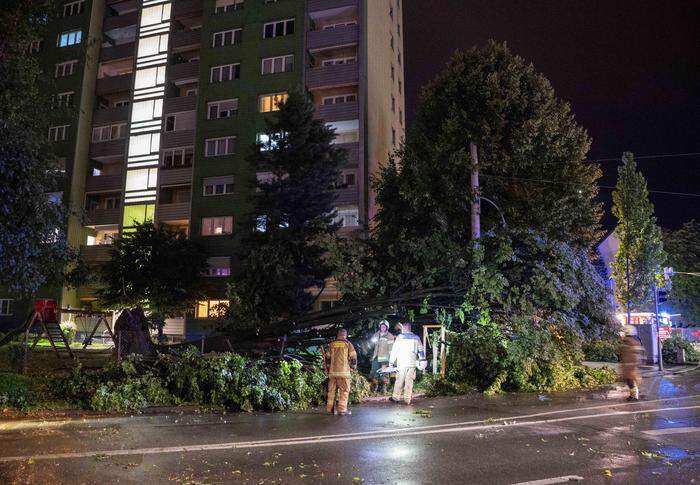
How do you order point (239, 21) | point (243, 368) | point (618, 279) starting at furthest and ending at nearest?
point (239, 21) < point (618, 279) < point (243, 368)

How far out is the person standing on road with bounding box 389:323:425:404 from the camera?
11617 mm

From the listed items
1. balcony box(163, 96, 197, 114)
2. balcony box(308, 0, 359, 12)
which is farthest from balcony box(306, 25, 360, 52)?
balcony box(163, 96, 197, 114)

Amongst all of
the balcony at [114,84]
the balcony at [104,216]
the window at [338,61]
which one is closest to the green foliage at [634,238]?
the window at [338,61]

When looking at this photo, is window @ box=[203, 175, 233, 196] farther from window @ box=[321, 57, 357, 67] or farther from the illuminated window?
window @ box=[321, 57, 357, 67]

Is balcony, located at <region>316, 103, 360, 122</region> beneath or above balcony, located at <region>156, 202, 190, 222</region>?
above

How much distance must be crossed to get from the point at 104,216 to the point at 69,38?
16.0 metres

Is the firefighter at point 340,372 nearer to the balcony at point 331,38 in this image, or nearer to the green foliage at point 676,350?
the green foliage at point 676,350

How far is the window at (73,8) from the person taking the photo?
4494 cm

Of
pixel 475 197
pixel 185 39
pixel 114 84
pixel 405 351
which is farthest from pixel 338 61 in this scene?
pixel 405 351

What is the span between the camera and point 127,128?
42250 millimetres

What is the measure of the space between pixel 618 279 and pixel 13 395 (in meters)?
31.9

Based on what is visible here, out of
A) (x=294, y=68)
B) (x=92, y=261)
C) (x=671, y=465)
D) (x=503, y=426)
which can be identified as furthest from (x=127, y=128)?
(x=671, y=465)

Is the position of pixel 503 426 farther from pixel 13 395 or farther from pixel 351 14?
pixel 351 14

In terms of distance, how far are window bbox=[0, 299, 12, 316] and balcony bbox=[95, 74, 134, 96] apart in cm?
1760
